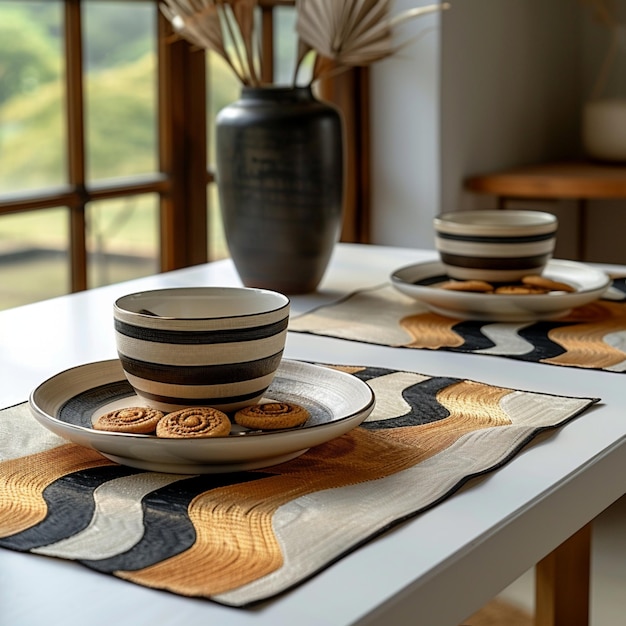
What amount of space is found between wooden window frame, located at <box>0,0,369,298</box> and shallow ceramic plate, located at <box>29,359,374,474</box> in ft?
3.93

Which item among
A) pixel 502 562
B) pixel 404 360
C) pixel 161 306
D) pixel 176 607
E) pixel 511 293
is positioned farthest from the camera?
pixel 511 293

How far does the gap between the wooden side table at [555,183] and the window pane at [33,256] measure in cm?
100

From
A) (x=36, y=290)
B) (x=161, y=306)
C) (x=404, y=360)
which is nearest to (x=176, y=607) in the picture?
(x=161, y=306)

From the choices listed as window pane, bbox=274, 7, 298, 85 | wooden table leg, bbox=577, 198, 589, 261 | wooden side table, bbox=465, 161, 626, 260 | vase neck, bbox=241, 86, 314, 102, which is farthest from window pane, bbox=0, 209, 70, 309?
wooden table leg, bbox=577, 198, 589, 261

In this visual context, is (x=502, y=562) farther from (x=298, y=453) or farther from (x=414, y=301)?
(x=414, y=301)

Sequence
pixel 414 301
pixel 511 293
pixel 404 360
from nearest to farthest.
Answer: pixel 404 360, pixel 511 293, pixel 414 301

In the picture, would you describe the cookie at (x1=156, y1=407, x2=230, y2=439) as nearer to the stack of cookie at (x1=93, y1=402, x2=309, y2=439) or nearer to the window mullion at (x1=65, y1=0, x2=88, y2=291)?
the stack of cookie at (x1=93, y1=402, x2=309, y2=439)

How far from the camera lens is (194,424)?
0.61m

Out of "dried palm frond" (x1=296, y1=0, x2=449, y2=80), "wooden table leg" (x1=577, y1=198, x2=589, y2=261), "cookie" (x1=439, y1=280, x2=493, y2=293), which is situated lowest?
"wooden table leg" (x1=577, y1=198, x2=589, y2=261)

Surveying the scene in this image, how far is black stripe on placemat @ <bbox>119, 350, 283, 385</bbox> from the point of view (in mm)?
641

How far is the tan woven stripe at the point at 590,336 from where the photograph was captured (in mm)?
919

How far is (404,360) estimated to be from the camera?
3.03 ft

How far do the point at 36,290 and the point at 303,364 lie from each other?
1329 millimetres

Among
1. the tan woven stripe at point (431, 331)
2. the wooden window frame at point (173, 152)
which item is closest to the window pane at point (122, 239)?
the wooden window frame at point (173, 152)
